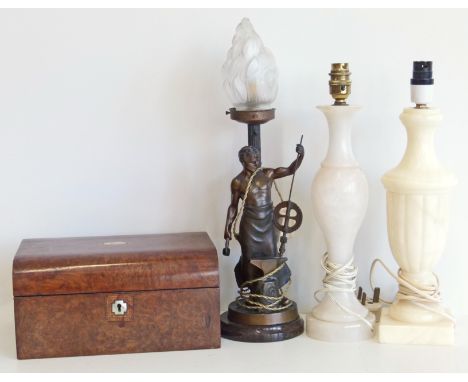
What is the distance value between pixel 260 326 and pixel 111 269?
0.21m

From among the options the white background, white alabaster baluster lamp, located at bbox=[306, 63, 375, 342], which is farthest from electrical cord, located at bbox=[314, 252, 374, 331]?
the white background

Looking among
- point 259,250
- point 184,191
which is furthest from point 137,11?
point 259,250

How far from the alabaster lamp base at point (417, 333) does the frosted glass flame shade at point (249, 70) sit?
0.34m

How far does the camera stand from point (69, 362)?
113cm

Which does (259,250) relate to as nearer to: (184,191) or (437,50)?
(184,191)

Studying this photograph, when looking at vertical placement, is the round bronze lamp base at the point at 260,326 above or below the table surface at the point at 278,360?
above

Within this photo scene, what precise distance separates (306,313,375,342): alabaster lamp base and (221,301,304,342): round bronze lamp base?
0.03 m

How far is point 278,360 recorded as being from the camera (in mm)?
1130

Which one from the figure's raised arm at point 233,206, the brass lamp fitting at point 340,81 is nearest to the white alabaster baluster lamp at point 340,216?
the brass lamp fitting at point 340,81

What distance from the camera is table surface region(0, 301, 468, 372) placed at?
1104 millimetres

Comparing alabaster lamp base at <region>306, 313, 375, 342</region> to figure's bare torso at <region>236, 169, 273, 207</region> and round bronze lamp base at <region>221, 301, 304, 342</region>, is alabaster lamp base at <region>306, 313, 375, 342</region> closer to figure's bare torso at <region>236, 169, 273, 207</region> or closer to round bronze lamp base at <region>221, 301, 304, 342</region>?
round bronze lamp base at <region>221, 301, 304, 342</region>

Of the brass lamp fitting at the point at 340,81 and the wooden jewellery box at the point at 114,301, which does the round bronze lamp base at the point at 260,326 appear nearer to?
the wooden jewellery box at the point at 114,301

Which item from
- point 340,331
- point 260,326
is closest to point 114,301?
point 260,326

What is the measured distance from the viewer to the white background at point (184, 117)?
4.27 feet
